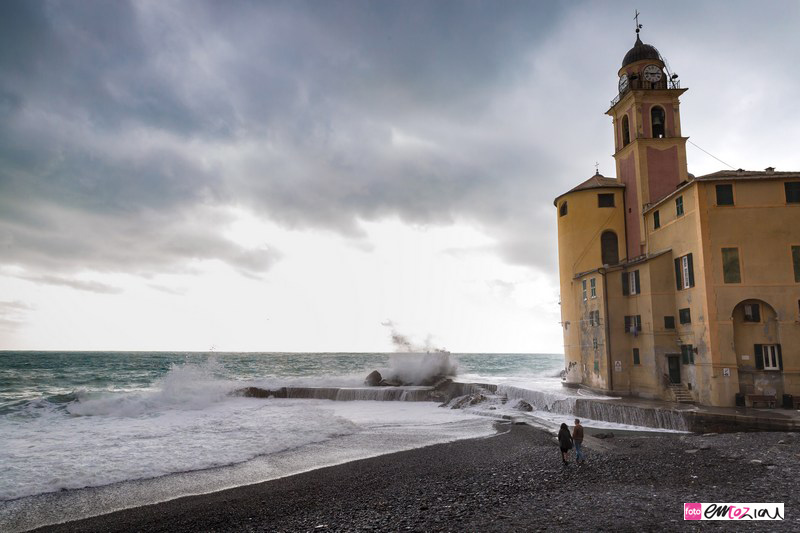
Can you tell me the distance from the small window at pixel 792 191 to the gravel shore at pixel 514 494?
10858mm

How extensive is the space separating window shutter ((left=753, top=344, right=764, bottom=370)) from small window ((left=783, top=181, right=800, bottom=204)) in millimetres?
6264

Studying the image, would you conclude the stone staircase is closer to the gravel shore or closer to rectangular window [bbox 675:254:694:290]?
rectangular window [bbox 675:254:694:290]

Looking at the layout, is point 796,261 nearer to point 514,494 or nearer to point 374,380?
point 514,494

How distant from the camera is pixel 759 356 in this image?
20406mm

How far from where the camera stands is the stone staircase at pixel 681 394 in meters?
21.9

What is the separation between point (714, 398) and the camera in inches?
805

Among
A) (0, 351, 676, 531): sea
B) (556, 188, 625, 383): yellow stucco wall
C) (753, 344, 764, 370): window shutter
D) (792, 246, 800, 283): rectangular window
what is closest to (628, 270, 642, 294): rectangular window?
(556, 188, 625, 383): yellow stucco wall

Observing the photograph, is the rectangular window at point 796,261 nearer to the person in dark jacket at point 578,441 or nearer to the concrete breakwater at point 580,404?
the concrete breakwater at point 580,404

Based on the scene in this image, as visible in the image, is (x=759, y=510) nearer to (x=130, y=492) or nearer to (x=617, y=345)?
(x=130, y=492)

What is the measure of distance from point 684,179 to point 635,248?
4713 millimetres

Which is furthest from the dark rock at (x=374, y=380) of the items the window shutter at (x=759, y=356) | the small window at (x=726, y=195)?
the small window at (x=726, y=195)

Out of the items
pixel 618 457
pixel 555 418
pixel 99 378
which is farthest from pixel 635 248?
pixel 99 378

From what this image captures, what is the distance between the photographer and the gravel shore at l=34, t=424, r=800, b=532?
29.2 feet

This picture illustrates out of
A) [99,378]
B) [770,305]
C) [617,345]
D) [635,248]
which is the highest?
[635,248]
